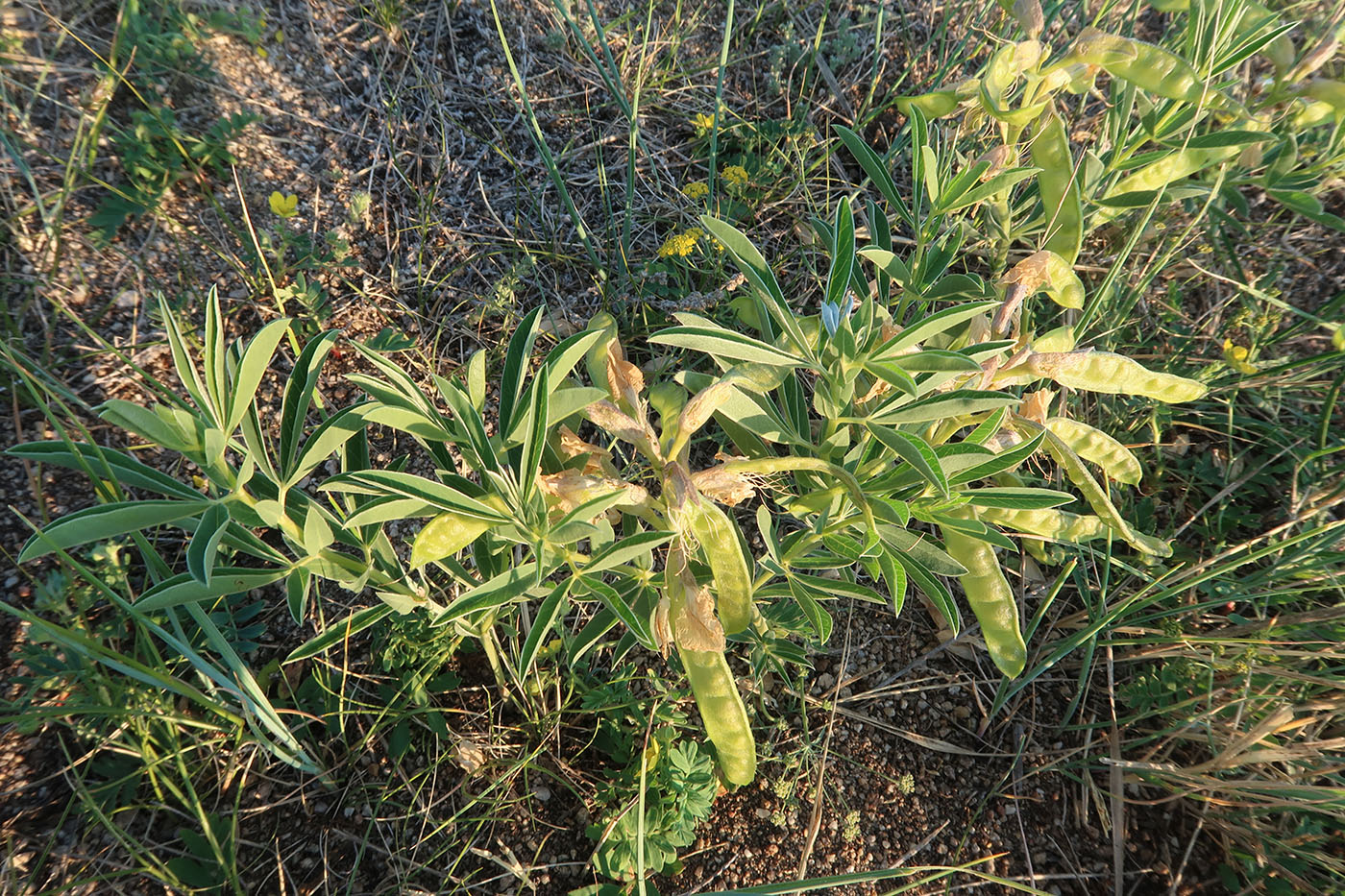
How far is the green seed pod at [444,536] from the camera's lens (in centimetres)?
108

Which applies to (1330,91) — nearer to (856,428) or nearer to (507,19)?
(856,428)

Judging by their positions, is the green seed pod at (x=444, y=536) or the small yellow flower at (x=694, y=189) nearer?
the green seed pod at (x=444, y=536)

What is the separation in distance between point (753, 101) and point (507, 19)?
2.48 feet

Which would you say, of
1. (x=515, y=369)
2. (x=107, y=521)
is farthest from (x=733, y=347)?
(x=107, y=521)

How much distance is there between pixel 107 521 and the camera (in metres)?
1.07

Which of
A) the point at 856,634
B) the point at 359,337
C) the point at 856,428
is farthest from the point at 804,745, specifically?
the point at 359,337

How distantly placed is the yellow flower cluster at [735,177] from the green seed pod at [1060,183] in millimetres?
948

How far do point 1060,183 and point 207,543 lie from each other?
4.33 ft

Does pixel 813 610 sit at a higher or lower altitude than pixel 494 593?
lower

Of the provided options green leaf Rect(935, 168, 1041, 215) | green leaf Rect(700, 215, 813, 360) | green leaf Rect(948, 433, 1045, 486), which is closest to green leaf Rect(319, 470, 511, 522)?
green leaf Rect(700, 215, 813, 360)

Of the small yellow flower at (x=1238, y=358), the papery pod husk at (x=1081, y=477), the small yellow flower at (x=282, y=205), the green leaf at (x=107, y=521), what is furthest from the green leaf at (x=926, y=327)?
the small yellow flower at (x=282, y=205)

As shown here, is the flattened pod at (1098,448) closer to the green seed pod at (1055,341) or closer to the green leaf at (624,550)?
the green seed pod at (1055,341)

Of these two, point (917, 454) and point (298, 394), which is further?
point (298, 394)

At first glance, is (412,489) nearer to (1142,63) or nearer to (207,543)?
(207,543)
